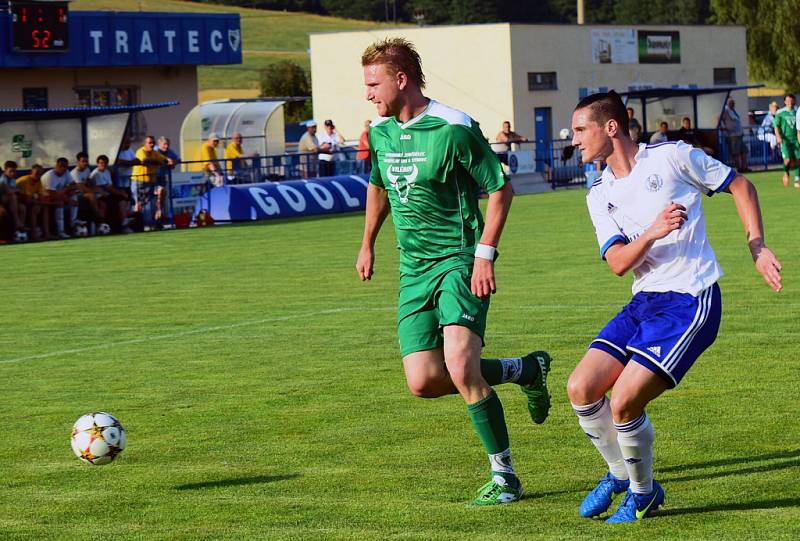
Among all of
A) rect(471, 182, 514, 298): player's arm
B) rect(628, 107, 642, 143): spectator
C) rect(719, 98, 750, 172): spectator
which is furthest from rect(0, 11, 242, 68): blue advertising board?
rect(471, 182, 514, 298): player's arm

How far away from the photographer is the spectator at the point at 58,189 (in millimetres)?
27141

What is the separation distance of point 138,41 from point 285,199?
15728 millimetres

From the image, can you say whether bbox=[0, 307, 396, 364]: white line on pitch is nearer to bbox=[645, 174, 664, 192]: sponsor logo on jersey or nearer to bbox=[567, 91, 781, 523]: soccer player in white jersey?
bbox=[567, 91, 781, 523]: soccer player in white jersey

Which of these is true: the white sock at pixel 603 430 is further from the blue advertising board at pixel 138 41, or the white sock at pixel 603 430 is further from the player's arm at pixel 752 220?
the blue advertising board at pixel 138 41

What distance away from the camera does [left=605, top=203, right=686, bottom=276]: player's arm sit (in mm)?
5789

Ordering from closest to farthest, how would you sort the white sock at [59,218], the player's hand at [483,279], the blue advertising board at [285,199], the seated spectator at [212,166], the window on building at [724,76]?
1. the player's hand at [483,279]
2. the white sock at [59,218]
3. the blue advertising board at [285,199]
4. the seated spectator at [212,166]
5. the window on building at [724,76]

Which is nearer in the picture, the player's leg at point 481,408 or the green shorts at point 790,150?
the player's leg at point 481,408

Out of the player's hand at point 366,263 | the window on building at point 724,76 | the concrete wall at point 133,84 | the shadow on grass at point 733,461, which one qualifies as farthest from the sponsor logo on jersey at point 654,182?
the window on building at point 724,76

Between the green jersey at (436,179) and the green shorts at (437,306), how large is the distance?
0.29 feet

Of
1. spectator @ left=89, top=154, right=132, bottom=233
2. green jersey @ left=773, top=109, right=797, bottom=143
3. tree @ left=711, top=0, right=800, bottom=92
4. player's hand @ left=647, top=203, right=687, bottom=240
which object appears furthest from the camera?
tree @ left=711, top=0, right=800, bottom=92

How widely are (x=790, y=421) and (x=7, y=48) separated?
36449 millimetres

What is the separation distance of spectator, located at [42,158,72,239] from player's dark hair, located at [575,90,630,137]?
72.6 ft

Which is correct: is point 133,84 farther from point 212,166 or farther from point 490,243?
point 490,243

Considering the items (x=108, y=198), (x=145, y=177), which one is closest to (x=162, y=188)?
(x=145, y=177)
